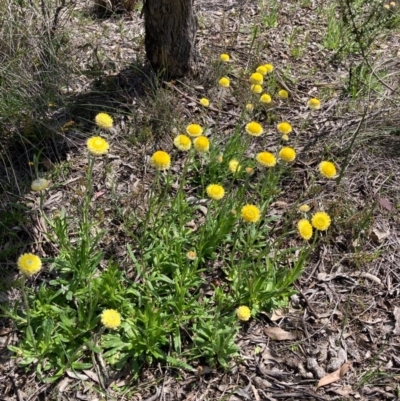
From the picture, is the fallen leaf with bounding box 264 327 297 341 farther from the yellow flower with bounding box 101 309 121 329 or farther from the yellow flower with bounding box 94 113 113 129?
the yellow flower with bounding box 94 113 113 129

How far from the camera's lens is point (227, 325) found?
8.29 feet

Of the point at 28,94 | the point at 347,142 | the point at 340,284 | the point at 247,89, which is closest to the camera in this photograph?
the point at 340,284

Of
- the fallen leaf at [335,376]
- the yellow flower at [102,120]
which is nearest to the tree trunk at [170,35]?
the yellow flower at [102,120]

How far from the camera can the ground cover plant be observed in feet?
7.93

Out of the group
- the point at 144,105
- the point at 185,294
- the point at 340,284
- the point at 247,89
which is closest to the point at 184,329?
the point at 185,294

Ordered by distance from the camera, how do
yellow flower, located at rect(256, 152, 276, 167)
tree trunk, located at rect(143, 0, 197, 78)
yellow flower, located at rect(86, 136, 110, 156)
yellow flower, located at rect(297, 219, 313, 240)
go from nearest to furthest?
yellow flower, located at rect(86, 136, 110, 156) → yellow flower, located at rect(297, 219, 313, 240) → yellow flower, located at rect(256, 152, 276, 167) → tree trunk, located at rect(143, 0, 197, 78)

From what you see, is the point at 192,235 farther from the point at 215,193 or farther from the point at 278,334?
the point at 278,334

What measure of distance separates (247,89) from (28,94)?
1.93 m

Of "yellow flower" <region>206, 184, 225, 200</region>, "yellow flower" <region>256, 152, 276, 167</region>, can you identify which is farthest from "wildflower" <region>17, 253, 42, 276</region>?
"yellow flower" <region>256, 152, 276, 167</region>

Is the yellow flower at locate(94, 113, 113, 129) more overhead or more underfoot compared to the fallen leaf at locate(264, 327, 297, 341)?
more overhead

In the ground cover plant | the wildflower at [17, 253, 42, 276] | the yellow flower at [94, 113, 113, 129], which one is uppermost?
the yellow flower at [94, 113, 113, 129]

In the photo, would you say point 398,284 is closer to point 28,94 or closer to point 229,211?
point 229,211

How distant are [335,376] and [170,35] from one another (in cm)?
298

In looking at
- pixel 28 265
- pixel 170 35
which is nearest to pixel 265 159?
pixel 28 265
